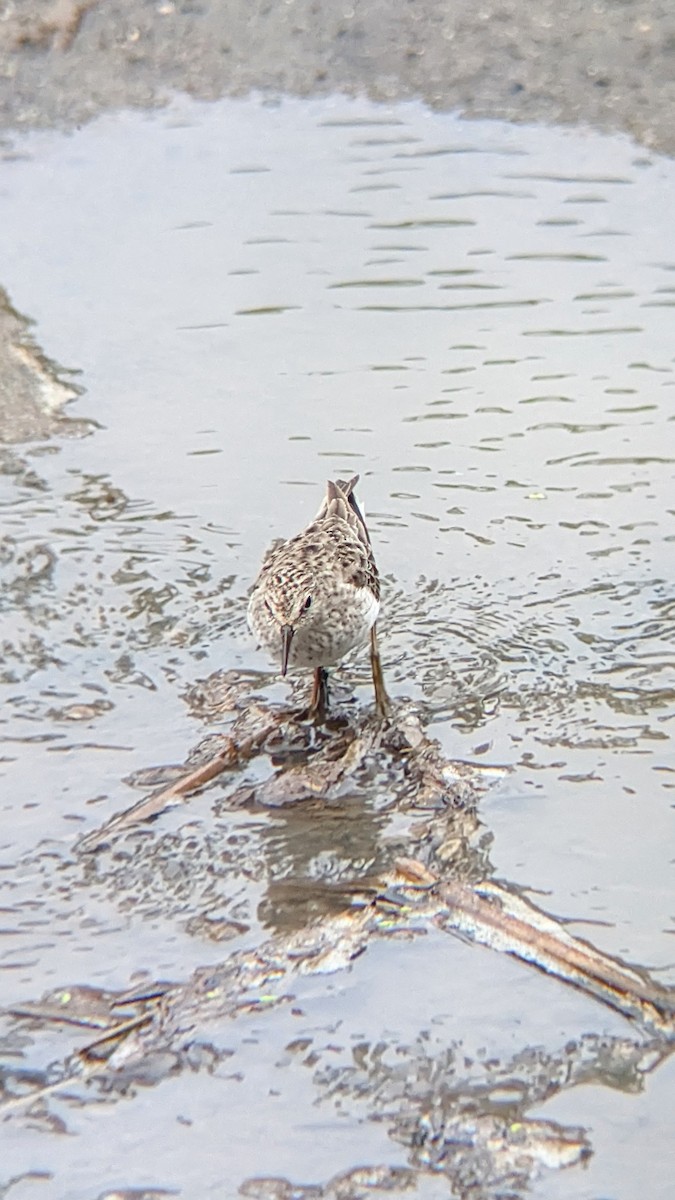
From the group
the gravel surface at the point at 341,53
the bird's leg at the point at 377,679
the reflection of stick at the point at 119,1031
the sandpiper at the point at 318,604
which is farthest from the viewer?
the gravel surface at the point at 341,53

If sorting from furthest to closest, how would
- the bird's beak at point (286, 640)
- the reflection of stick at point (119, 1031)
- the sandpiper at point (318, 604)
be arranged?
the sandpiper at point (318, 604) < the bird's beak at point (286, 640) < the reflection of stick at point (119, 1031)

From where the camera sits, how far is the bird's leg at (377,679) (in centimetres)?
723

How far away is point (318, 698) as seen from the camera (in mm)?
7379

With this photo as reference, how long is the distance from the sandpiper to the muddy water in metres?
0.33

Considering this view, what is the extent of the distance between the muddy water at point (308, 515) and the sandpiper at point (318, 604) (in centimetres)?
33

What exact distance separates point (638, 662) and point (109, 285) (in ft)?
16.6

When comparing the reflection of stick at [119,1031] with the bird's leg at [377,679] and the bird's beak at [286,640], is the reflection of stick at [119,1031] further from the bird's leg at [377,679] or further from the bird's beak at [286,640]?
the bird's leg at [377,679]

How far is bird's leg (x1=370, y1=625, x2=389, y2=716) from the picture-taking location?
723 centimetres

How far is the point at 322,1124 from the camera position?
4977mm

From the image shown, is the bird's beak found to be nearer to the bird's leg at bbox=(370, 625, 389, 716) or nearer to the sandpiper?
the sandpiper

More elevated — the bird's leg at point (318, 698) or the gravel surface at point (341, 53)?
the gravel surface at point (341, 53)

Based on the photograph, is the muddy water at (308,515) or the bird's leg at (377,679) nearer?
the muddy water at (308,515)

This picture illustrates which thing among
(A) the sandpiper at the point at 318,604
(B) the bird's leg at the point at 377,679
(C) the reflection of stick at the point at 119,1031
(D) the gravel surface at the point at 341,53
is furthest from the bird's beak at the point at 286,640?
(D) the gravel surface at the point at 341,53

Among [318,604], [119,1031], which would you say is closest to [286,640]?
[318,604]
